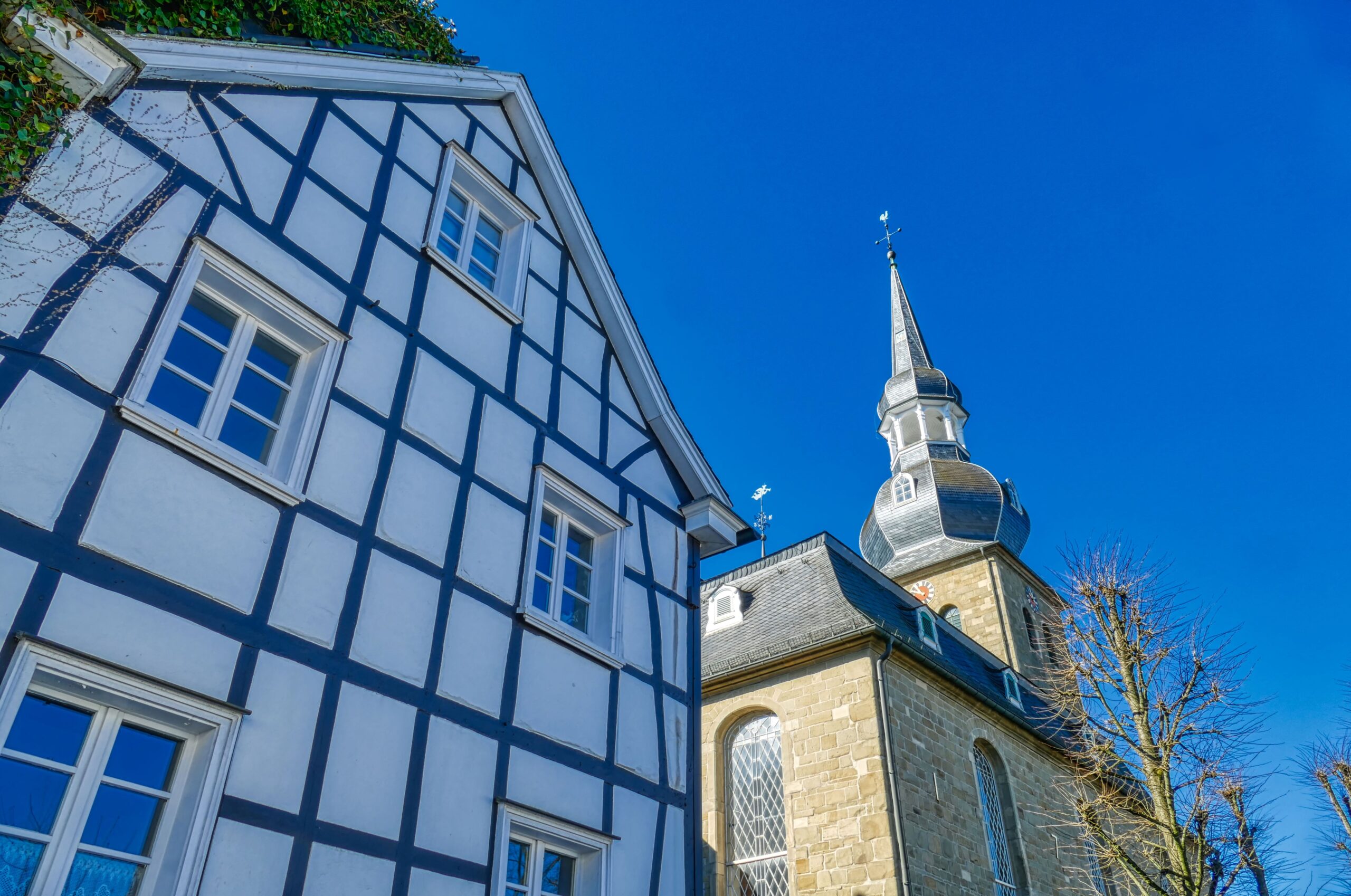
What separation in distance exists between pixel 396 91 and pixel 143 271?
10.6 feet

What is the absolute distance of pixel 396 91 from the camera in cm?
799

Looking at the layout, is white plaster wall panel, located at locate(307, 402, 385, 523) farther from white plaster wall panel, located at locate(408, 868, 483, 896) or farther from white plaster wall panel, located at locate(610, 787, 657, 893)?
white plaster wall panel, located at locate(610, 787, 657, 893)

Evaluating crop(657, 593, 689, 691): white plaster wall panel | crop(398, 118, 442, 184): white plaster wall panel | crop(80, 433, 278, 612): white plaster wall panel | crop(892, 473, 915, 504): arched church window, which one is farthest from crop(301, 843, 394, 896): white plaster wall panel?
crop(892, 473, 915, 504): arched church window

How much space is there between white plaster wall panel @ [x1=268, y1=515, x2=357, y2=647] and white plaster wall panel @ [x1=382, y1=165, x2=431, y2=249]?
260 centimetres

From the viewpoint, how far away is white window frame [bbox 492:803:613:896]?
5.95 meters

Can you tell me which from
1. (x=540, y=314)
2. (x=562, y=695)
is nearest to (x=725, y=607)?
(x=540, y=314)

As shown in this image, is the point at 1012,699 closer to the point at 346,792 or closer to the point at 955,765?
the point at 955,765

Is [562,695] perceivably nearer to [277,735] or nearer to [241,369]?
[277,735]

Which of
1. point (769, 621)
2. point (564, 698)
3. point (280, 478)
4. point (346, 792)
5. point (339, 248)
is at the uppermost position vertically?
point (769, 621)

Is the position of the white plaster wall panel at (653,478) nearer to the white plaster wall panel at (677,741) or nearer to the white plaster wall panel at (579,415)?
the white plaster wall panel at (579,415)

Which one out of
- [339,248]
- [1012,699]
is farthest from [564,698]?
[1012,699]

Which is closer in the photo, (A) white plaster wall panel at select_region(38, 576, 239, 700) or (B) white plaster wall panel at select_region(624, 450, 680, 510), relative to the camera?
(A) white plaster wall panel at select_region(38, 576, 239, 700)

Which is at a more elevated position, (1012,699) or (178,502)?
(1012,699)

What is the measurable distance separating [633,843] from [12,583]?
4227 mm
